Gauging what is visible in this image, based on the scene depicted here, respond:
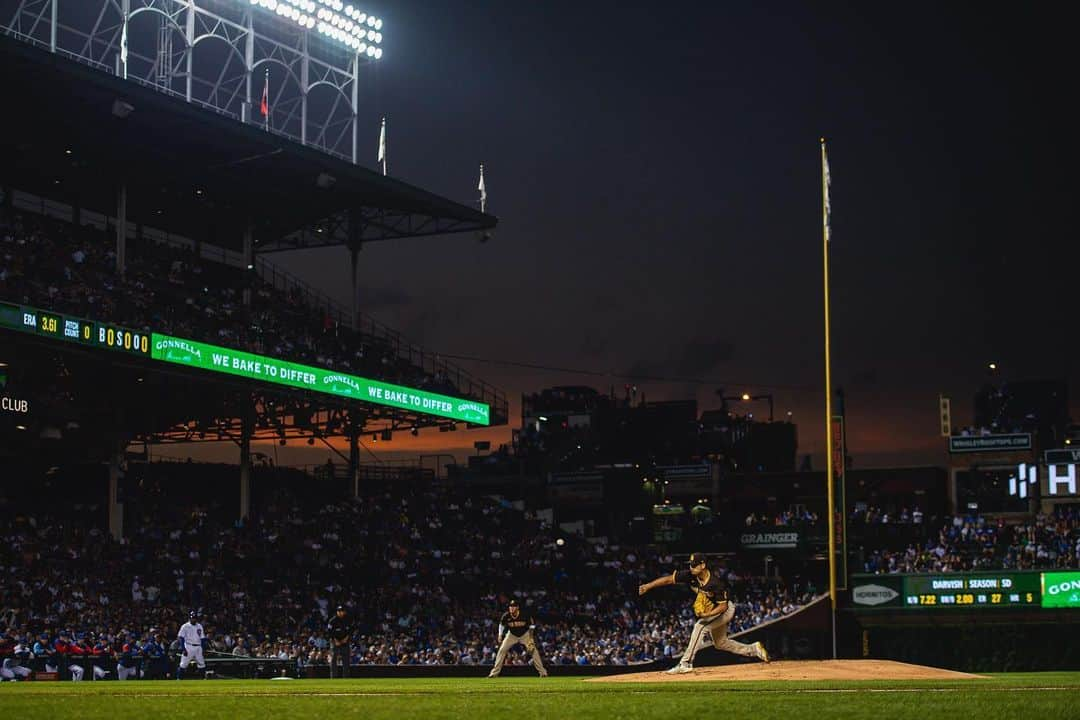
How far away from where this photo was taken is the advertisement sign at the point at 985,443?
Result: 5772 centimetres

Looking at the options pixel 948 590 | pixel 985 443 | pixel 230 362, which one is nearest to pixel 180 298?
pixel 230 362

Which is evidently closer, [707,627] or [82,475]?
[707,627]

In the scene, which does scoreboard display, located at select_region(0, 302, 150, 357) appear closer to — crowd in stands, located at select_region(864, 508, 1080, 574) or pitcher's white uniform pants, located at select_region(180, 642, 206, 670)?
pitcher's white uniform pants, located at select_region(180, 642, 206, 670)

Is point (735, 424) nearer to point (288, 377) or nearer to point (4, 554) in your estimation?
point (288, 377)

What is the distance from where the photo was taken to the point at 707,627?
69.8 ft

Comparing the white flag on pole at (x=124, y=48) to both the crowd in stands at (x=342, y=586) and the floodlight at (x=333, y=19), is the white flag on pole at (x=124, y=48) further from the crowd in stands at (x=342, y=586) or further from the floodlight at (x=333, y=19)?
A: the crowd in stands at (x=342, y=586)

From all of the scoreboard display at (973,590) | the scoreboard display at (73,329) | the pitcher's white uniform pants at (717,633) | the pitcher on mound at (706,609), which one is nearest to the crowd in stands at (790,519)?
the scoreboard display at (973,590)

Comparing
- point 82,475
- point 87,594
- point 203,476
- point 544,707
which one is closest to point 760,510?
point 203,476

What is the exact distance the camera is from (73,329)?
1355 inches

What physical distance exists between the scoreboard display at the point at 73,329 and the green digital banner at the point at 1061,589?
26220mm

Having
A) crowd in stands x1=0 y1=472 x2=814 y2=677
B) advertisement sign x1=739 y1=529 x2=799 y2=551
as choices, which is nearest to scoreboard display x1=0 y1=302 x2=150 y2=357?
crowd in stands x1=0 y1=472 x2=814 y2=677

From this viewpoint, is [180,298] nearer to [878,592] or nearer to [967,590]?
[878,592]

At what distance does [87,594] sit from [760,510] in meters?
41.1

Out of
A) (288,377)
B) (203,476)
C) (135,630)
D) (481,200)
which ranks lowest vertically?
(135,630)
